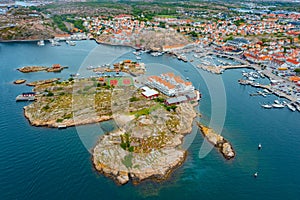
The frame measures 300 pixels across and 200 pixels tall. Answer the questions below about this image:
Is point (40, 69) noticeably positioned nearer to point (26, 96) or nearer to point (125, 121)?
point (26, 96)

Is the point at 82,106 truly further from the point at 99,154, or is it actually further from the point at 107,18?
the point at 107,18

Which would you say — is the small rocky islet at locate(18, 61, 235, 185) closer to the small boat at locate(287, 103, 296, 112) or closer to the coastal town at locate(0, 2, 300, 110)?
the small boat at locate(287, 103, 296, 112)

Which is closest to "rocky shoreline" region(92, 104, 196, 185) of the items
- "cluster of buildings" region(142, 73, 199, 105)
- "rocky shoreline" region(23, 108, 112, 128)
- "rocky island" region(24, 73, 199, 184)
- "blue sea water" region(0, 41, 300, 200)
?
"rocky island" region(24, 73, 199, 184)

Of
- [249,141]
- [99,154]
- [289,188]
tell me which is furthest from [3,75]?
[289,188]

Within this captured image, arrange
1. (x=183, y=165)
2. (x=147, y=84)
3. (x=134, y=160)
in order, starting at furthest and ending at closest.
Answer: (x=147, y=84)
(x=183, y=165)
(x=134, y=160)

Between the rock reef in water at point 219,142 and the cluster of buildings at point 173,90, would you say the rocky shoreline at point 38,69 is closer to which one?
the cluster of buildings at point 173,90

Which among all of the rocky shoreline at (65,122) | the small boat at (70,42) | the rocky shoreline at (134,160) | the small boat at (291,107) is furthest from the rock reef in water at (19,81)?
the small boat at (291,107)

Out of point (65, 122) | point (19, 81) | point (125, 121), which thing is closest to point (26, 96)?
point (19, 81)
